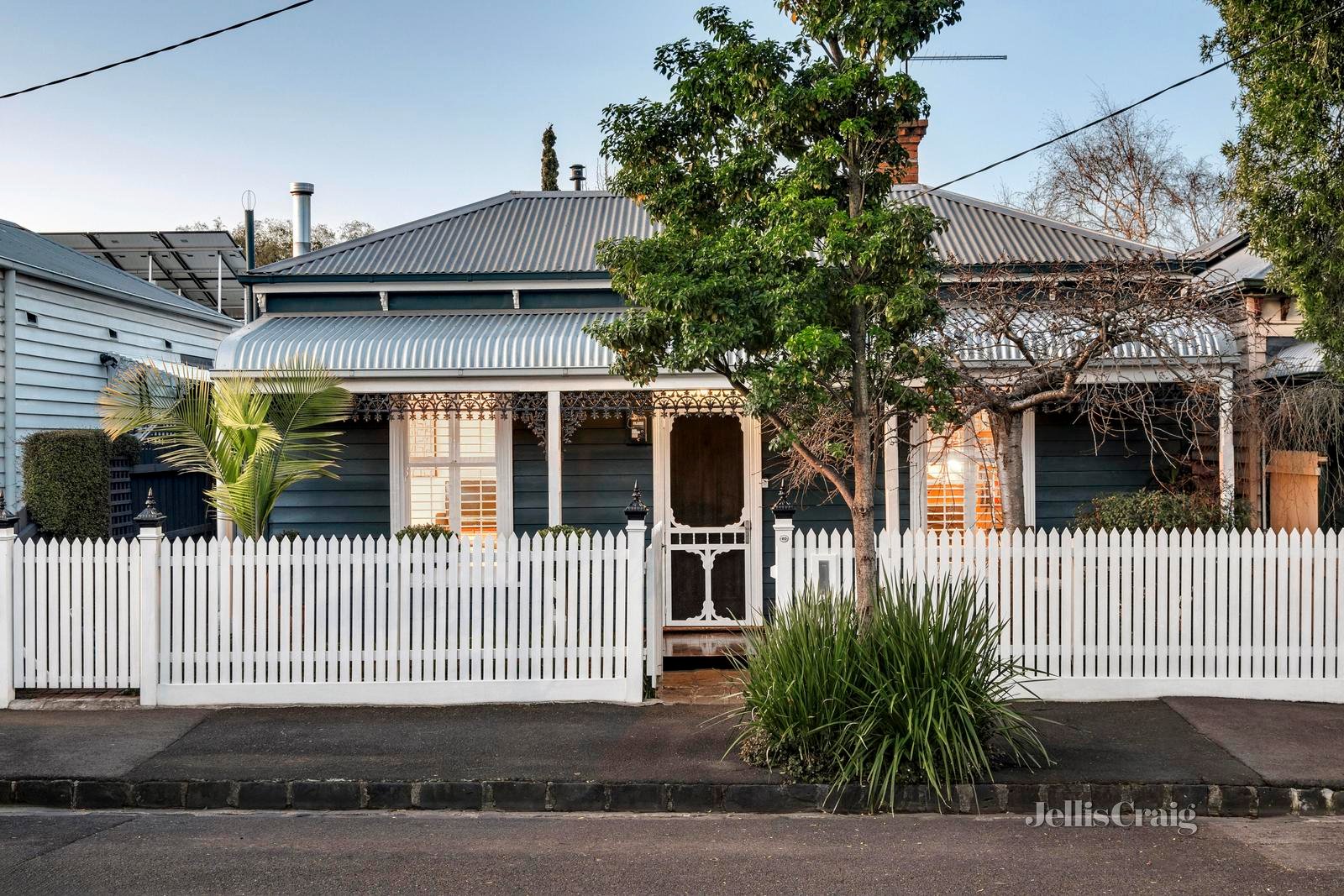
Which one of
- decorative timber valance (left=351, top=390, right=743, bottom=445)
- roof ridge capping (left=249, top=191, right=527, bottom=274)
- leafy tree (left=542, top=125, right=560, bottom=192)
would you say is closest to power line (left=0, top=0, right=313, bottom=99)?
roof ridge capping (left=249, top=191, right=527, bottom=274)

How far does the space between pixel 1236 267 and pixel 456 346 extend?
30.0ft

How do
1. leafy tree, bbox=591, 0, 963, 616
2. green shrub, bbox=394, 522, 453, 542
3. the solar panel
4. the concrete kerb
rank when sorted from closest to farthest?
the concrete kerb, leafy tree, bbox=591, 0, 963, 616, green shrub, bbox=394, 522, 453, 542, the solar panel

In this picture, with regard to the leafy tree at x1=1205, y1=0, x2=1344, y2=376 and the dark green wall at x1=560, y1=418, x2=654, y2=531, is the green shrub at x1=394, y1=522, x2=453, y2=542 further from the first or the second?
the leafy tree at x1=1205, y1=0, x2=1344, y2=376

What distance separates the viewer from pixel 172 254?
66.2ft

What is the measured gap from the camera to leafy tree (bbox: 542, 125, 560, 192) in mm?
25484

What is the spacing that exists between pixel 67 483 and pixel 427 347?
207 inches

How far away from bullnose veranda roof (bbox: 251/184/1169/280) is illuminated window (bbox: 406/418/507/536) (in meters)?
1.77

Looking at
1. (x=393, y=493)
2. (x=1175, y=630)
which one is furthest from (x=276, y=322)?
(x=1175, y=630)

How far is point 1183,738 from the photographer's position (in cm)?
645

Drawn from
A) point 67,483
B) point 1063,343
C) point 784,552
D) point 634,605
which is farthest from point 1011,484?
point 67,483

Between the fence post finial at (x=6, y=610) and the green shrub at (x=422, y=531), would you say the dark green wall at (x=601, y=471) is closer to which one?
the green shrub at (x=422, y=531)

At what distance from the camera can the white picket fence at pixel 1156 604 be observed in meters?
7.46

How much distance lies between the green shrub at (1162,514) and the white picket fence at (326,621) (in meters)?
4.57

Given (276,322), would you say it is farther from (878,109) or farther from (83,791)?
(878,109)
